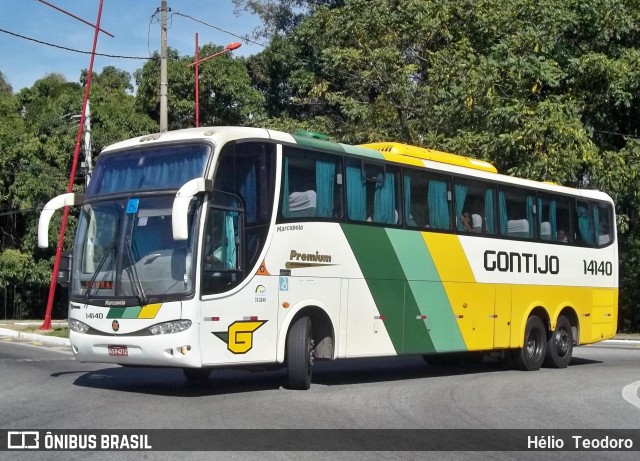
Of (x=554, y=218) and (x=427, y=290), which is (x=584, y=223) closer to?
(x=554, y=218)

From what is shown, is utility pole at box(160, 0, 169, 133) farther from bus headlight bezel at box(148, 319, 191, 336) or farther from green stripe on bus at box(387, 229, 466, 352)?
bus headlight bezel at box(148, 319, 191, 336)

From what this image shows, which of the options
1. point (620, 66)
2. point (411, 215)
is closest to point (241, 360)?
point (411, 215)

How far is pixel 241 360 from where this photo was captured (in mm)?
12703

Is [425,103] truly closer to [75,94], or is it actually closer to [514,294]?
[514,294]

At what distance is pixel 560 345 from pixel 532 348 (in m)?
0.86

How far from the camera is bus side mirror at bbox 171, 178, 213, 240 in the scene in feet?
37.2

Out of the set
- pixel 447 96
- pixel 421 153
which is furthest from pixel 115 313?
pixel 447 96

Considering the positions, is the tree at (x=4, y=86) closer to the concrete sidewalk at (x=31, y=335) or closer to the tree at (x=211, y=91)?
the tree at (x=211, y=91)

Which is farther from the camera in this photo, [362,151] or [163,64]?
[163,64]

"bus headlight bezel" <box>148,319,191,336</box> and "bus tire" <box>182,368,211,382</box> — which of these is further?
"bus tire" <box>182,368,211,382</box>

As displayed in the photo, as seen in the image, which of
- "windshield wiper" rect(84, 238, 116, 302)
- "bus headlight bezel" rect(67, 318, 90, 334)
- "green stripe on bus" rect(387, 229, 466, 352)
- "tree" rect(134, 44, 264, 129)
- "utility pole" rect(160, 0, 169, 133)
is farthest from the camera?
"tree" rect(134, 44, 264, 129)

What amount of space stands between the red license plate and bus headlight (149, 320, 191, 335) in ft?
1.51

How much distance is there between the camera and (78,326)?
13.1 meters

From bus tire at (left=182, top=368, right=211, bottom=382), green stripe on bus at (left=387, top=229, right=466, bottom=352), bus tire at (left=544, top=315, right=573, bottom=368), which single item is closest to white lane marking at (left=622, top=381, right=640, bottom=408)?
green stripe on bus at (left=387, top=229, right=466, bottom=352)
